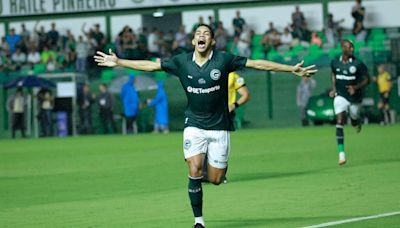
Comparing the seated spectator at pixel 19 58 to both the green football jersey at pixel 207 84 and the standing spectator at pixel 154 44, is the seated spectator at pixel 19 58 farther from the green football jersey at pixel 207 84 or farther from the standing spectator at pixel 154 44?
the green football jersey at pixel 207 84

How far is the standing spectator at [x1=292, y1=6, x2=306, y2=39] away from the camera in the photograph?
151ft

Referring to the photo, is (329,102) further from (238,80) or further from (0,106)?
(238,80)

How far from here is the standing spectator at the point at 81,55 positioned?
48.9 metres

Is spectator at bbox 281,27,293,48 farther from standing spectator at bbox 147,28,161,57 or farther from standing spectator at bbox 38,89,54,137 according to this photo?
standing spectator at bbox 38,89,54,137

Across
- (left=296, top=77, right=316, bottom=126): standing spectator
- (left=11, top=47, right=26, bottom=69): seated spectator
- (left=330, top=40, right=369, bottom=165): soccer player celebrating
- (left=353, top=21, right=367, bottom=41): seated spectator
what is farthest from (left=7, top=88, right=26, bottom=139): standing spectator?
(left=330, top=40, right=369, bottom=165): soccer player celebrating

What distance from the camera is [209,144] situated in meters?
13.9

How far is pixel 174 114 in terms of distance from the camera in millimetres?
46938

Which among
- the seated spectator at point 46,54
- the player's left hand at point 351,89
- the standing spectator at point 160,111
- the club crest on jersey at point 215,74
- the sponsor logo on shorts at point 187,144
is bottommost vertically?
the standing spectator at point 160,111

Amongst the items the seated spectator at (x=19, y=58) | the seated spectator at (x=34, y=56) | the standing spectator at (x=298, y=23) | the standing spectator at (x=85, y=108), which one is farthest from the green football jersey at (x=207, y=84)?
the seated spectator at (x=19, y=58)

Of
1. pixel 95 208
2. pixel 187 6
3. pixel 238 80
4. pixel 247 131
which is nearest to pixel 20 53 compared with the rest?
pixel 187 6

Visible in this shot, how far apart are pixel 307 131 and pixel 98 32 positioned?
41.8ft

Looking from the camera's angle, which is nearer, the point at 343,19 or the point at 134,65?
the point at 134,65

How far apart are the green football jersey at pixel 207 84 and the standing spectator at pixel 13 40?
3728 centimetres

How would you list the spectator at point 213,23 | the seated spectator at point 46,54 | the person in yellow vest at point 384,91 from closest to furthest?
the person in yellow vest at point 384,91, the spectator at point 213,23, the seated spectator at point 46,54
